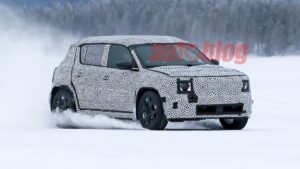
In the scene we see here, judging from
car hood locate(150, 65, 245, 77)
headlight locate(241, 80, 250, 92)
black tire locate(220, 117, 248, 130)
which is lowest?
black tire locate(220, 117, 248, 130)

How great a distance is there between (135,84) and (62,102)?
2036 millimetres

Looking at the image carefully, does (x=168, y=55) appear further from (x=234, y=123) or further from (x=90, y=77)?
(x=234, y=123)

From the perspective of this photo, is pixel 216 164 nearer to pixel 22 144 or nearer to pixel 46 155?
pixel 46 155

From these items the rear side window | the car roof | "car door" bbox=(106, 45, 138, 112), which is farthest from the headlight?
the rear side window

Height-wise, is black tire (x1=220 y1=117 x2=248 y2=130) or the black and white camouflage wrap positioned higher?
the black and white camouflage wrap

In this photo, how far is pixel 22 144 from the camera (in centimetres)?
1035

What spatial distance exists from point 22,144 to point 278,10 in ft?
489

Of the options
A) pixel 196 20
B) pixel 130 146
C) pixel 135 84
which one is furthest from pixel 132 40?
pixel 196 20

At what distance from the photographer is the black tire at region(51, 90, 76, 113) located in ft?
50.0

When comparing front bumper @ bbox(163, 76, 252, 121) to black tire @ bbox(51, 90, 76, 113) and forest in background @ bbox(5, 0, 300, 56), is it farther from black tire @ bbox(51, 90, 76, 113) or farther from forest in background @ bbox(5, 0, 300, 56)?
forest in background @ bbox(5, 0, 300, 56)

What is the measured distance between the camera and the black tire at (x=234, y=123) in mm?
14336

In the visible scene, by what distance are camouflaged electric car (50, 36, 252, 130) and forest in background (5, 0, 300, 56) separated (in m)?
129

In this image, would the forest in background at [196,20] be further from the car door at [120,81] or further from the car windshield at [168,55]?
the car door at [120,81]

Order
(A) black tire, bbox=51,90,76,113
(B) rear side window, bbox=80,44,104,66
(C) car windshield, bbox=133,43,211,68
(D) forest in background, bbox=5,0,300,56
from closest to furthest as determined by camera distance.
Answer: (C) car windshield, bbox=133,43,211,68 < (B) rear side window, bbox=80,44,104,66 < (A) black tire, bbox=51,90,76,113 < (D) forest in background, bbox=5,0,300,56
